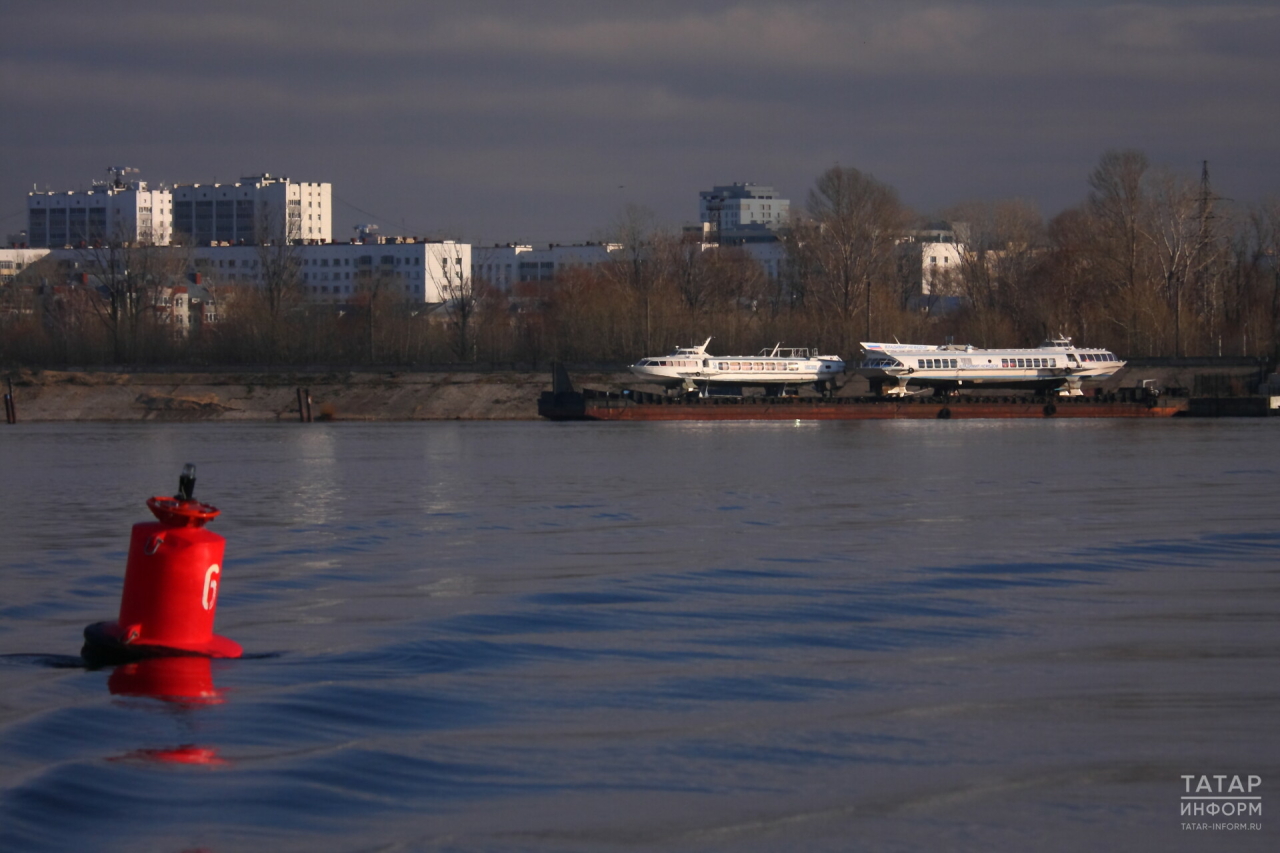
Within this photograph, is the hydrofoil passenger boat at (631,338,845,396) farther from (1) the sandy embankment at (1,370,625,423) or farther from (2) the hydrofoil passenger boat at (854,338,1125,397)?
(1) the sandy embankment at (1,370,625,423)

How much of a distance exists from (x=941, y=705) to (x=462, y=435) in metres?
51.9

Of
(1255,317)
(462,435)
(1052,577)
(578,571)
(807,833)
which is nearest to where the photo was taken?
(807,833)

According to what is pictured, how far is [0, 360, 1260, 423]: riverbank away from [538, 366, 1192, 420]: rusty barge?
602 centimetres

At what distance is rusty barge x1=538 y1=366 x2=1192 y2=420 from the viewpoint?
2926 inches

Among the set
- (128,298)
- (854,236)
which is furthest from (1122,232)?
(128,298)

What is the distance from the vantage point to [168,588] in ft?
36.7

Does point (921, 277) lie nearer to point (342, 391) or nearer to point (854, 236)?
point (854, 236)

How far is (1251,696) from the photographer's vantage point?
33.8 ft

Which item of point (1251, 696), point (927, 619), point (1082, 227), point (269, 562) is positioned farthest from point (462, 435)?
point (1082, 227)

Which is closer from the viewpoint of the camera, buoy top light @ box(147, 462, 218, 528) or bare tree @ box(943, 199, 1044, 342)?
buoy top light @ box(147, 462, 218, 528)

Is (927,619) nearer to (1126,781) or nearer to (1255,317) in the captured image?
(1126,781)

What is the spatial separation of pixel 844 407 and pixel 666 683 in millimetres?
64613

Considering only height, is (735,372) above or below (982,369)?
below

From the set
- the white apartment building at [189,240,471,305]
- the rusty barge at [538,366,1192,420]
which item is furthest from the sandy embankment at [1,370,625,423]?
the white apartment building at [189,240,471,305]
